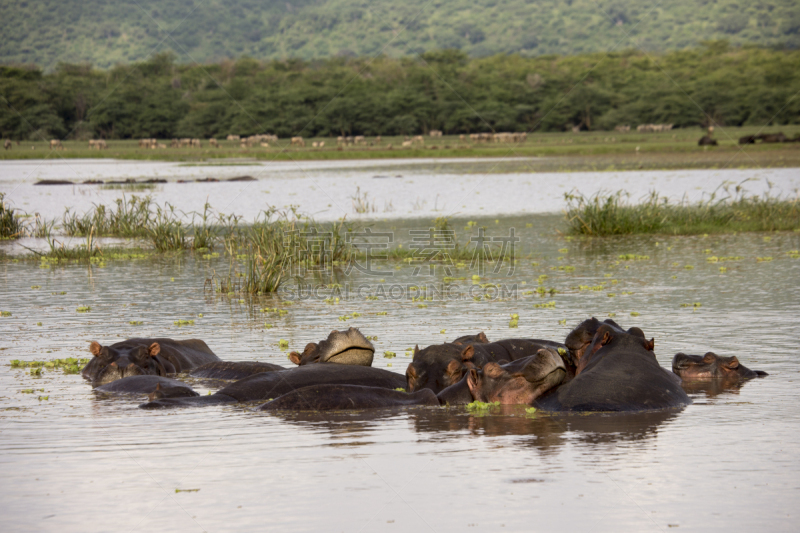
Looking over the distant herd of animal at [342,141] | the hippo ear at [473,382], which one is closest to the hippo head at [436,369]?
the hippo ear at [473,382]

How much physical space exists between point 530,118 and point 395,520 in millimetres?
83890

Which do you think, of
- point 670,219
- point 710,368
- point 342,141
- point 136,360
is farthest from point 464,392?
point 342,141

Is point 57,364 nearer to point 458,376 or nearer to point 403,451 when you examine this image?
point 458,376

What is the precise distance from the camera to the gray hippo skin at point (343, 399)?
7.15 m

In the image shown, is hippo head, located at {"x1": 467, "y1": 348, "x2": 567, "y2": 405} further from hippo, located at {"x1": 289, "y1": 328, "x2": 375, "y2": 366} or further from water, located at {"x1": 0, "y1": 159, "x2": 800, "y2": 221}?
water, located at {"x1": 0, "y1": 159, "x2": 800, "y2": 221}

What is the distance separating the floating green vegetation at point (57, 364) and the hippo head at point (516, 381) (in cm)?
392

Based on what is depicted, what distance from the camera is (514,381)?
7.06 m

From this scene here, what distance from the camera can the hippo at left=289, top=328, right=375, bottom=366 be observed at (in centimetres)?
767

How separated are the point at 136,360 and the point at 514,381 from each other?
3411 millimetres

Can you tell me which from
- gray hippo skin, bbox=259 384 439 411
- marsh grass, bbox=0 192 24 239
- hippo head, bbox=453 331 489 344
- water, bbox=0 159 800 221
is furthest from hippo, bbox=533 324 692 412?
marsh grass, bbox=0 192 24 239

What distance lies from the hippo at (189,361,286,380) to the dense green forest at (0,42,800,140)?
73712mm

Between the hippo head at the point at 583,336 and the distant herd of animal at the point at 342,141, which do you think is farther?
the distant herd of animal at the point at 342,141

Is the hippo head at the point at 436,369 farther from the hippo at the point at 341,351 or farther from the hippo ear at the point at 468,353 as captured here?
the hippo at the point at 341,351

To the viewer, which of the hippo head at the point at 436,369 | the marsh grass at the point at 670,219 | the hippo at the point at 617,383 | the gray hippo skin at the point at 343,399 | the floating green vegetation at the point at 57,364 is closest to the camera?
the hippo at the point at 617,383
